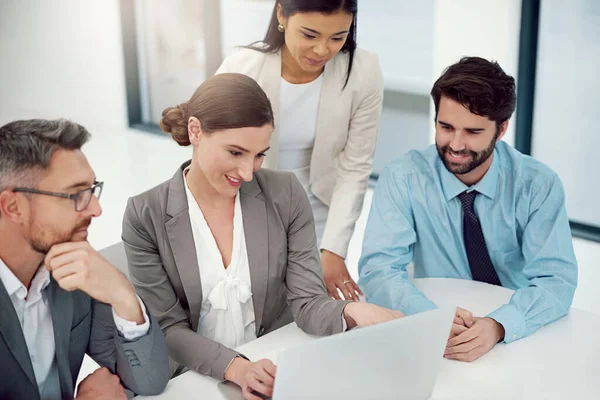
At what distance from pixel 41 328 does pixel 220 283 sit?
0.44 m

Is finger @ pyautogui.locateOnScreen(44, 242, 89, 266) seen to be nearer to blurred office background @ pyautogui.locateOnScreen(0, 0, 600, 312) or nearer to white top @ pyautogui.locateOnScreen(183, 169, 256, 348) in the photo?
white top @ pyautogui.locateOnScreen(183, 169, 256, 348)

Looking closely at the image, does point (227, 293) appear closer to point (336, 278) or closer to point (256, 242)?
point (256, 242)

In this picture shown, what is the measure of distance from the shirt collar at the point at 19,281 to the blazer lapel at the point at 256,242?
518 millimetres

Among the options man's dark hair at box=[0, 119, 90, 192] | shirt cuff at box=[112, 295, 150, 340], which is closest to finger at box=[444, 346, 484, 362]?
shirt cuff at box=[112, 295, 150, 340]

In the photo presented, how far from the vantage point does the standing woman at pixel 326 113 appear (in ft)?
7.66

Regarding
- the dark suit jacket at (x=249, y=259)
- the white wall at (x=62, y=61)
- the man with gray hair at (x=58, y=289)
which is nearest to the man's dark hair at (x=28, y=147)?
the man with gray hair at (x=58, y=289)

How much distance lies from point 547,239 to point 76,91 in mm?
4629

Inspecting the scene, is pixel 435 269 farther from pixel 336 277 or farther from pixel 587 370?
pixel 587 370

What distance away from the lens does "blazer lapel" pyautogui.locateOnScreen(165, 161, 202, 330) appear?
75.3 inches

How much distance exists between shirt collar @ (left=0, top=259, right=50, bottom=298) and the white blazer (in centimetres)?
98

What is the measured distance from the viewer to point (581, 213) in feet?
13.3

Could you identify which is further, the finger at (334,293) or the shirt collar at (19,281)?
the finger at (334,293)

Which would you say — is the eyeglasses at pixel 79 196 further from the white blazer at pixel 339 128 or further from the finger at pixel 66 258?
the white blazer at pixel 339 128

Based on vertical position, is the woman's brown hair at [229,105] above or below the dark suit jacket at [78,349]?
above
